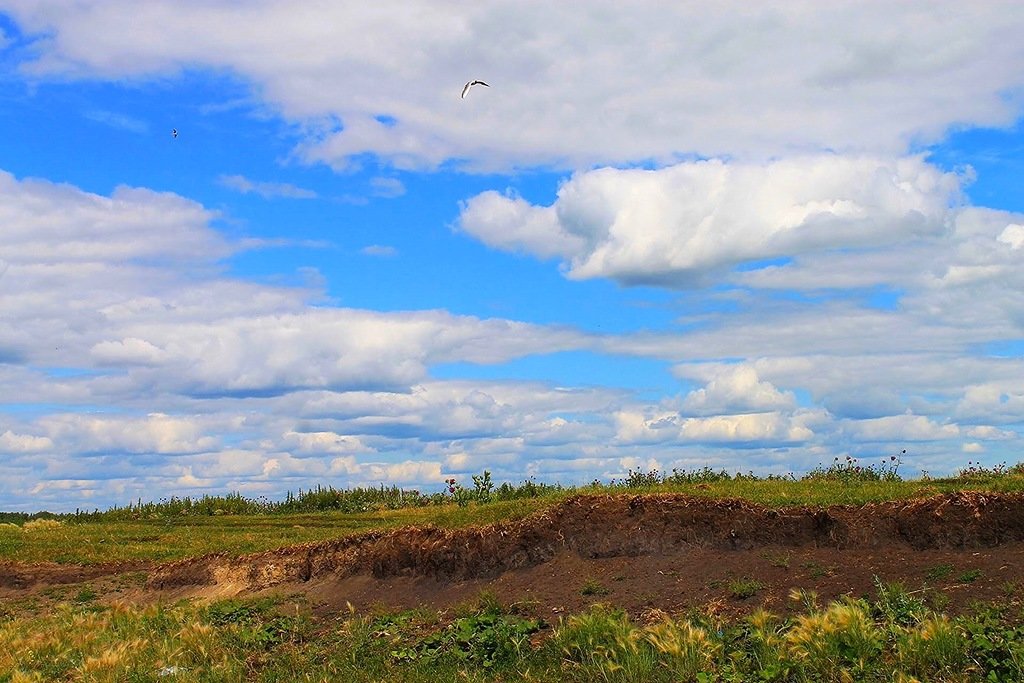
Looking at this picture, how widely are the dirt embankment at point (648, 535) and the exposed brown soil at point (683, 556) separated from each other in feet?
0.06

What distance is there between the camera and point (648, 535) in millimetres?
13727

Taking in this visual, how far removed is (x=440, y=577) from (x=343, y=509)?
17.5m

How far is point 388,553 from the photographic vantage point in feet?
52.5

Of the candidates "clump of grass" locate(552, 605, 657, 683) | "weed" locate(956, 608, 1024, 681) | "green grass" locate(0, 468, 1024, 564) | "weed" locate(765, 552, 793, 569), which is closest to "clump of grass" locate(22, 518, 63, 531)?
"green grass" locate(0, 468, 1024, 564)

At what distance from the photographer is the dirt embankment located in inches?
484

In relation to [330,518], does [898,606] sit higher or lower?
lower

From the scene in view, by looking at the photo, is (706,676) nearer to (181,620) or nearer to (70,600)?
(181,620)

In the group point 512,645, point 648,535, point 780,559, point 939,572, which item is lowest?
point 512,645

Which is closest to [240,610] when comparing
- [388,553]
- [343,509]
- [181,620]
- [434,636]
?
[181,620]

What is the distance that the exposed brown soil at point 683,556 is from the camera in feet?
36.7

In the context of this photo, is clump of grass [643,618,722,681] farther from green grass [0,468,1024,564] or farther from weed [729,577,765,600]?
green grass [0,468,1024,564]

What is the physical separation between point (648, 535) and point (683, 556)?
82 cm

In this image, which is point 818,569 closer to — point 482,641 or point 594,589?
point 594,589

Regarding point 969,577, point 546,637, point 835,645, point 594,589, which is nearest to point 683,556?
point 594,589
